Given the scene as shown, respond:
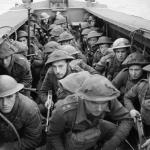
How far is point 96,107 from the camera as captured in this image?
2238 mm

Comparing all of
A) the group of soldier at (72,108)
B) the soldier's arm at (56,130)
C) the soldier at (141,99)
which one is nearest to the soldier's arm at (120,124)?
the group of soldier at (72,108)

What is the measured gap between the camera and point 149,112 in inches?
106

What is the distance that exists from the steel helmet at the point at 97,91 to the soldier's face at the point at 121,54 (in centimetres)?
175

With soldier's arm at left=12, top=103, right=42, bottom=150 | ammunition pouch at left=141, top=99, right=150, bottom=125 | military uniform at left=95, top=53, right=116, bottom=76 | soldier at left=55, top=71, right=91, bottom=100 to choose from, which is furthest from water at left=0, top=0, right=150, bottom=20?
soldier's arm at left=12, top=103, right=42, bottom=150

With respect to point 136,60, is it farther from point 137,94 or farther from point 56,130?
point 56,130

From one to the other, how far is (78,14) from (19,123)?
703 centimetres

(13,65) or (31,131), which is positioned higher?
(13,65)

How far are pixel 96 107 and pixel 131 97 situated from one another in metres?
0.96

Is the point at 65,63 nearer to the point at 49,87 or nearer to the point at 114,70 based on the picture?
the point at 49,87

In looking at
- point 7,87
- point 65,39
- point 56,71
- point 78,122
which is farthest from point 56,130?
point 65,39

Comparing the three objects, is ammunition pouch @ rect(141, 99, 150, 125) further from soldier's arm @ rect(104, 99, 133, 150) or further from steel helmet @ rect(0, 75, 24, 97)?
steel helmet @ rect(0, 75, 24, 97)

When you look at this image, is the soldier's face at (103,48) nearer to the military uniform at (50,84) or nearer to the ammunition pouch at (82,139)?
the military uniform at (50,84)

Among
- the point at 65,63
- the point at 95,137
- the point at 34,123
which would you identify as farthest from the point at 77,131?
the point at 65,63

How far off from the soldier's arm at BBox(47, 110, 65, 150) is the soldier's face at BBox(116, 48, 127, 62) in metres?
1.67
